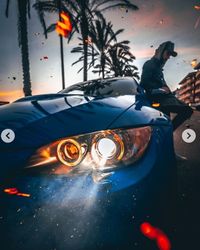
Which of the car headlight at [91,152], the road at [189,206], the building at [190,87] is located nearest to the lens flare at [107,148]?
the car headlight at [91,152]

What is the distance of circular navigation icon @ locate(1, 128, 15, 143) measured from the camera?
136cm

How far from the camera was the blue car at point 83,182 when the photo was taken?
1223mm

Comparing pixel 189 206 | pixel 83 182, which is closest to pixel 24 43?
pixel 189 206

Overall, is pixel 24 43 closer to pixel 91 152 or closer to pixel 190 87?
pixel 91 152

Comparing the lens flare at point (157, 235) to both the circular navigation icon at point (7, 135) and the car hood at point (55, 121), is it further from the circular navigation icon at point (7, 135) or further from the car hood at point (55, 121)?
the circular navigation icon at point (7, 135)

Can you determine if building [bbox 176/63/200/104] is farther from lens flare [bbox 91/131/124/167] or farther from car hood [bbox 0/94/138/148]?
lens flare [bbox 91/131/124/167]

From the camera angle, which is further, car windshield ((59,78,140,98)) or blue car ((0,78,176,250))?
car windshield ((59,78,140,98))

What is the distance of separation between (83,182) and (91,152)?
168 mm

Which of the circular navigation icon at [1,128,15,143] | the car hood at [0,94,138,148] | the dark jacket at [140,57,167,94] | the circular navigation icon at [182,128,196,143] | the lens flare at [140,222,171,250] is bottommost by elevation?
the lens flare at [140,222,171,250]

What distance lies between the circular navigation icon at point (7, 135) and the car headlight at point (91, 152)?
18 centimetres

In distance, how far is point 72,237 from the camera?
1314 mm

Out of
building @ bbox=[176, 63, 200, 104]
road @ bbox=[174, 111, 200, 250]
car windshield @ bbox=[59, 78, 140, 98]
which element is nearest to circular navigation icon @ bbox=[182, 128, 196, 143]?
road @ bbox=[174, 111, 200, 250]

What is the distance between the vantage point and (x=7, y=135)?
4.59 ft

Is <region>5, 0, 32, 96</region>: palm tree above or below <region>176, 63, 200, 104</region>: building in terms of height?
above
